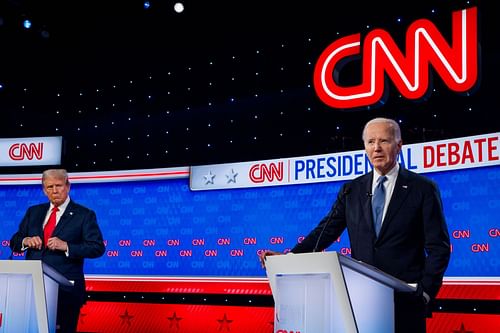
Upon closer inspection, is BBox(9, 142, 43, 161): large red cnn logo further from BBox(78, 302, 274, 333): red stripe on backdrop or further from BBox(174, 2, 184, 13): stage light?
BBox(174, 2, 184, 13): stage light

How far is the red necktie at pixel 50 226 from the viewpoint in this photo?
14.4ft

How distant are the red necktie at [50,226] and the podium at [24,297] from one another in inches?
25.8

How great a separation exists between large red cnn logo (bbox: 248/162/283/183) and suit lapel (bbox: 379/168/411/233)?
13.4 feet

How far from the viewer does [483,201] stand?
18.7 feet

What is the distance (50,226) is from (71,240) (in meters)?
0.18

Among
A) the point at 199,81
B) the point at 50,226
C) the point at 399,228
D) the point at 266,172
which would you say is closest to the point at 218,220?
the point at 266,172

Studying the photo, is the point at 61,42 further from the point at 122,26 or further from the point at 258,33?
the point at 258,33

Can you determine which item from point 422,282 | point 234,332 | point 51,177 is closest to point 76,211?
point 51,177

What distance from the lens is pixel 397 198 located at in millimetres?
2785

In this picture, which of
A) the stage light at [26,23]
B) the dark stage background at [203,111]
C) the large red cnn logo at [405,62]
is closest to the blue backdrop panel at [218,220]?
the dark stage background at [203,111]

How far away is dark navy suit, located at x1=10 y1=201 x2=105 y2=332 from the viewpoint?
4.23 meters

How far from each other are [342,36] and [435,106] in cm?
127

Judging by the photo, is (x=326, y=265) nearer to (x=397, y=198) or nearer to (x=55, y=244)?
(x=397, y=198)

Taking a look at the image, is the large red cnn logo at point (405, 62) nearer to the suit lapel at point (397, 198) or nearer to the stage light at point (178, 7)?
the stage light at point (178, 7)
